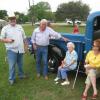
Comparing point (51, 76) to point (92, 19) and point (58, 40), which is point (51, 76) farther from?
point (92, 19)

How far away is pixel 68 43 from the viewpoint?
8906 millimetres

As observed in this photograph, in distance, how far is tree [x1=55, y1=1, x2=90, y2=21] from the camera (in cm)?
7862

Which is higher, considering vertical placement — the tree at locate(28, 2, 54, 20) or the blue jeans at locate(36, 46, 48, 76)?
the blue jeans at locate(36, 46, 48, 76)

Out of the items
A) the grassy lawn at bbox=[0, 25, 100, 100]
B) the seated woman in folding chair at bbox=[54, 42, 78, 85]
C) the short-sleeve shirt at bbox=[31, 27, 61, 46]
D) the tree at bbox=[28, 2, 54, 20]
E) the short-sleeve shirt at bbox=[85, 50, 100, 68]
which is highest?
the short-sleeve shirt at bbox=[31, 27, 61, 46]

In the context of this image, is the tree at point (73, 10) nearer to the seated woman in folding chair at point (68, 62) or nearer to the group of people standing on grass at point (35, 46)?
the group of people standing on grass at point (35, 46)

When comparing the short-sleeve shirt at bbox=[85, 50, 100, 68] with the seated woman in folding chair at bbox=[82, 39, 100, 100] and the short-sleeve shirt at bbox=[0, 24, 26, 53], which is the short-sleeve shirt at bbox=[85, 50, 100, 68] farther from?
the short-sleeve shirt at bbox=[0, 24, 26, 53]

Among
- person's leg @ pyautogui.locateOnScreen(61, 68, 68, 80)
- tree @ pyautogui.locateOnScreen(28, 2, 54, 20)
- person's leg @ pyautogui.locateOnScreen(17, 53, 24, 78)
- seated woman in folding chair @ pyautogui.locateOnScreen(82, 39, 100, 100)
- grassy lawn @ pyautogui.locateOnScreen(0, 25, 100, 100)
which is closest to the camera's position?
seated woman in folding chair @ pyautogui.locateOnScreen(82, 39, 100, 100)

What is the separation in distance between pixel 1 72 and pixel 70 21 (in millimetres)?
71231

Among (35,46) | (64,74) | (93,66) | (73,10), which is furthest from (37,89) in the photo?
(73,10)

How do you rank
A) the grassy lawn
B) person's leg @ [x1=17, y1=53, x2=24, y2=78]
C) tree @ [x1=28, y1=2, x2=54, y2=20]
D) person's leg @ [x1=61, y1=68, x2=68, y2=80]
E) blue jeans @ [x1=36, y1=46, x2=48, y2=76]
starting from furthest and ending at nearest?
tree @ [x1=28, y1=2, x2=54, y2=20] → blue jeans @ [x1=36, y1=46, x2=48, y2=76] → person's leg @ [x1=17, y1=53, x2=24, y2=78] → person's leg @ [x1=61, y1=68, x2=68, y2=80] → the grassy lawn

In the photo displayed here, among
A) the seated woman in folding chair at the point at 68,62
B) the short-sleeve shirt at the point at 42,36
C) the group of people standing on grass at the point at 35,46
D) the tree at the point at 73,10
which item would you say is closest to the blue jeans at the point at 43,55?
the group of people standing on grass at the point at 35,46

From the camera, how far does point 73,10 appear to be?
258ft

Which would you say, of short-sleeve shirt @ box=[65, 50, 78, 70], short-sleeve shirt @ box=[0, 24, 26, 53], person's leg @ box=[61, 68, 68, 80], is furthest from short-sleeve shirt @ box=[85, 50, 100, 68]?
short-sleeve shirt @ box=[0, 24, 26, 53]

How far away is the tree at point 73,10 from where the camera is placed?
7862cm
